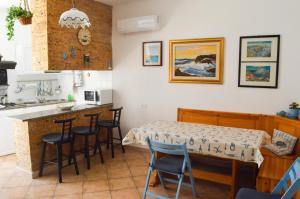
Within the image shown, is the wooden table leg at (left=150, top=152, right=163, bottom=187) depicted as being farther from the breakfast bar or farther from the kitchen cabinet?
the kitchen cabinet

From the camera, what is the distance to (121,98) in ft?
16.3

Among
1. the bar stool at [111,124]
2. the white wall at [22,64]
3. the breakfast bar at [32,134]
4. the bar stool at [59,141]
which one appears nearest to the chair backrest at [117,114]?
the bar stool at [111,124]

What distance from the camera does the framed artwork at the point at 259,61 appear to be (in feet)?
11.3

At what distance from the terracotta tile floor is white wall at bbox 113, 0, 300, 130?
1183 mm

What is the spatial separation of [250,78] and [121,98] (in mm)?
2472

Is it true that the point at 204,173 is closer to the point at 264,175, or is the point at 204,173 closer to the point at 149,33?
the point at 264,175

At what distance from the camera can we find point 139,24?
4422 mm

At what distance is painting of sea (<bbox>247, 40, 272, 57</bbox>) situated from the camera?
3465 mm

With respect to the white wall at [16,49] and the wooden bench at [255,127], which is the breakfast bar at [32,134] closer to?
the white wall at [16,49]

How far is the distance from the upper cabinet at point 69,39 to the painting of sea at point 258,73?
2.66 m

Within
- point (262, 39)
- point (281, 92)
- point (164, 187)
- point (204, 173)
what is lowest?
point (164, 187)

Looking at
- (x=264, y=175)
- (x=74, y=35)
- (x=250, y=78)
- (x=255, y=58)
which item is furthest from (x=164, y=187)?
(x=74, y=35)

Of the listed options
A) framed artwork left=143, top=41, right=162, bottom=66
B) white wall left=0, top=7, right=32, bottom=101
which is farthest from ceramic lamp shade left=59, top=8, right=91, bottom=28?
white wall left=0, top=7, right=32, bottom=101

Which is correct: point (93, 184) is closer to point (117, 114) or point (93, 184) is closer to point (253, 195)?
point (117, 114)
